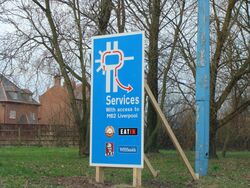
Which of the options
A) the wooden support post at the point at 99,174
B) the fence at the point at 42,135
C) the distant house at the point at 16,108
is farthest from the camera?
the distant house at the point at 16,108

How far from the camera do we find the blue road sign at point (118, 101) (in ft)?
36.5

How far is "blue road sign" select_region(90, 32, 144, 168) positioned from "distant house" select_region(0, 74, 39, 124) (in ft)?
200

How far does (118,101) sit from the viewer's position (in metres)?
11.4

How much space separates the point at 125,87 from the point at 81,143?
12831 millimetres

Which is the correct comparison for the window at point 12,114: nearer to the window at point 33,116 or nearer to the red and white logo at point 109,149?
the window at point 33,116

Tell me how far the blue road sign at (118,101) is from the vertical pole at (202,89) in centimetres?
433

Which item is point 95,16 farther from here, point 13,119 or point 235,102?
point 13,119

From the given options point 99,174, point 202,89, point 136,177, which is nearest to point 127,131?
point 136,177

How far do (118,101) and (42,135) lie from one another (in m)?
34.1

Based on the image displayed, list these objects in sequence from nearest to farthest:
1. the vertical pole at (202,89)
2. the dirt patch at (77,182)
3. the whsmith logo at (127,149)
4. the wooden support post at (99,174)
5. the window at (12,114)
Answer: the whsmith logo at (127,149) → the dirt patch at (77,182) → the wooden support post at (99,174) → the vertical pole at (202,89) → the window at (12,114)

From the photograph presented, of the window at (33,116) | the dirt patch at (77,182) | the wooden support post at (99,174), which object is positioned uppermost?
the window at (33,116)

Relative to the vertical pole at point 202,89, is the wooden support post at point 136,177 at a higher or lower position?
lower

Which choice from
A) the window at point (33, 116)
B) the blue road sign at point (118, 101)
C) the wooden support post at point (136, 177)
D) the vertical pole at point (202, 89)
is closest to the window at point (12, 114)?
the window at point (33, 116)

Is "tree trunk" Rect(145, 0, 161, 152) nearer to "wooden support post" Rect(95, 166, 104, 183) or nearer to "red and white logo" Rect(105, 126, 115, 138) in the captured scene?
"red and white logo" Rect(105, 126, 115, 138)
